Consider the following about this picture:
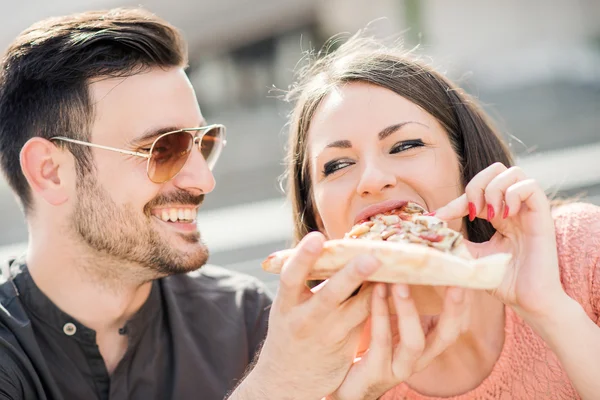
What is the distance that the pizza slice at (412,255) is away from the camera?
176 centimetres

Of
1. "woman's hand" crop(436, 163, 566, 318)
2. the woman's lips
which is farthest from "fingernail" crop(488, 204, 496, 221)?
the woman's lips

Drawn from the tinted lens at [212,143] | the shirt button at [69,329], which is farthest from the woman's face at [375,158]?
the shirt button at [69,329]

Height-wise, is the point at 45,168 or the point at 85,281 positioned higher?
the point at 45,168

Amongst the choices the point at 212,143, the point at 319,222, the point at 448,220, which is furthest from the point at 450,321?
the point at 212,143

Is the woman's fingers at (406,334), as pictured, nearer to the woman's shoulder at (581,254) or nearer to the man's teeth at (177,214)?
the woman's shoulder at (581,254)

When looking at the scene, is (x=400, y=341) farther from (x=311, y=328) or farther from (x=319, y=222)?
(x=319, y=222)

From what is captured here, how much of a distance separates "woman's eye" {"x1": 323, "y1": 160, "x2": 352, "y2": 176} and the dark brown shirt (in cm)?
111

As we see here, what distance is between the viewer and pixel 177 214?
3.20m

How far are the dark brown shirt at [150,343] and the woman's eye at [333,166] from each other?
1.11 metres

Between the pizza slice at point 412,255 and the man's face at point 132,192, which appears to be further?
the man's face at point 132,192

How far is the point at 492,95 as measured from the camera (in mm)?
18797

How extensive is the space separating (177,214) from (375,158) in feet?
3.97

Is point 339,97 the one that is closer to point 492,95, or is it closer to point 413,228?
point 413,228

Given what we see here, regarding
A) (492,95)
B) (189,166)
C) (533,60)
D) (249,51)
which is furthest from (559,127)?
(249,51)
